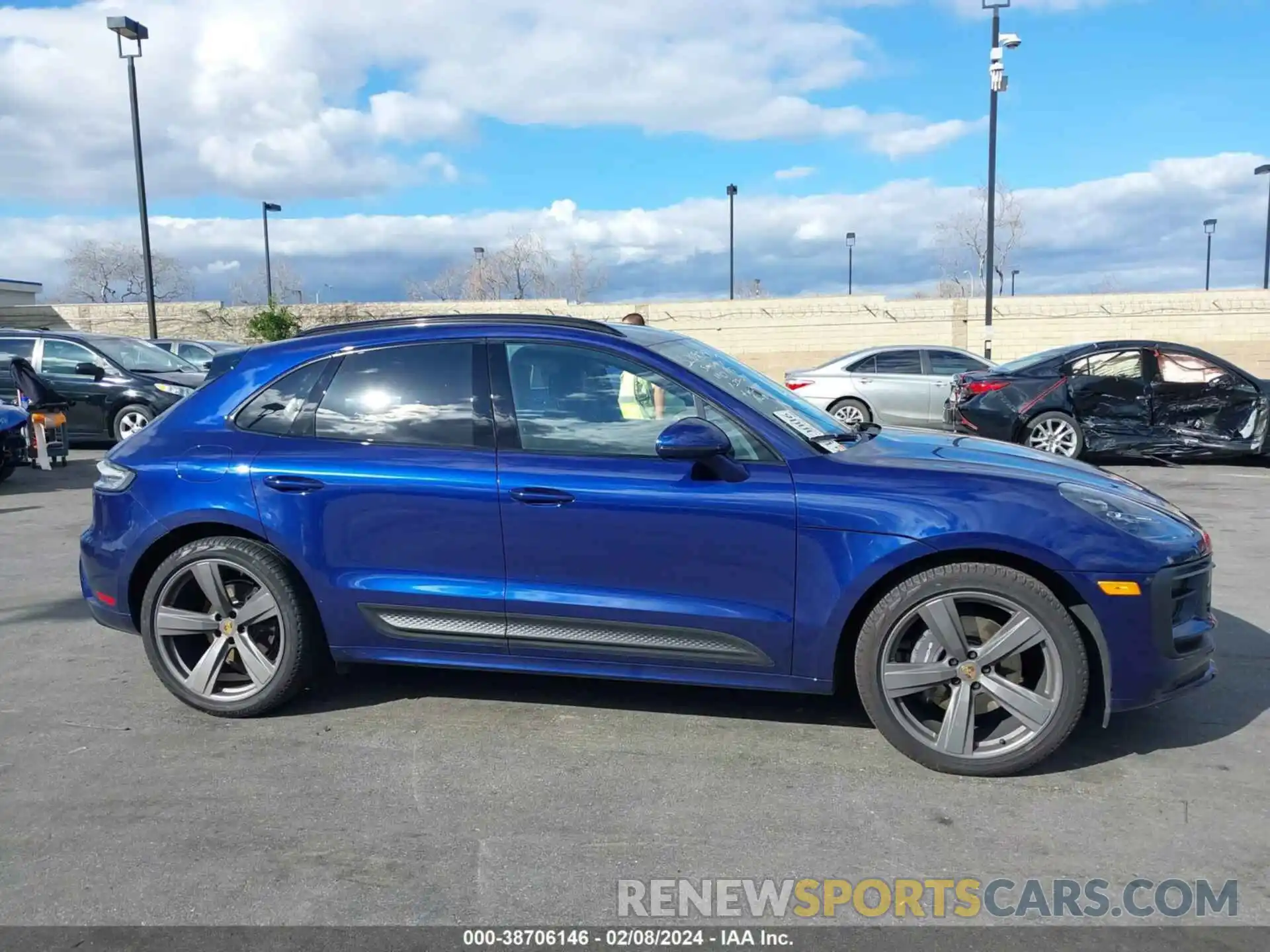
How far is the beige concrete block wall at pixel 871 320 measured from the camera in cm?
3138

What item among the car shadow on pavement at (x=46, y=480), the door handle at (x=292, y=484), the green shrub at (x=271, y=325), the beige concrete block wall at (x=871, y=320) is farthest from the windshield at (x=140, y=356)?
the beige concrete block wall at (x=871, y=320)

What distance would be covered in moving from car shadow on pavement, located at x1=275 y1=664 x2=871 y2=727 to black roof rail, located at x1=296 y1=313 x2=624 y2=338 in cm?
161

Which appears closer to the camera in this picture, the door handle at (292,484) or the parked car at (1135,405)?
the door handle at (292,484)

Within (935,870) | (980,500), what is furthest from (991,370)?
(935,870)

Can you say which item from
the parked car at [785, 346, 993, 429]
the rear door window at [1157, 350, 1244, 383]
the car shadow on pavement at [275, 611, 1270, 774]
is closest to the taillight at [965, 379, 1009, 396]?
the rear door window at [1157, 350, 1244, 383]

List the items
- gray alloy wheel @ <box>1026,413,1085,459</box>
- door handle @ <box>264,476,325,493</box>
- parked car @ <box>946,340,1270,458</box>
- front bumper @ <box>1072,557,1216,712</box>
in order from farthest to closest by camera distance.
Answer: gray alloy wheel @ <box>1026,413,1085,459</box>
parked car @ <box>946,340,1270,458</box>
door handle @ <box>264,476,325,493</box>
front bumper @ <box>1072,557,1216,712</box>

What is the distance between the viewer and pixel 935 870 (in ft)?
9.98

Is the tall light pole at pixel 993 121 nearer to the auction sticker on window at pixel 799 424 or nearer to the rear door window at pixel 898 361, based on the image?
the rear door window at pixel 898 361

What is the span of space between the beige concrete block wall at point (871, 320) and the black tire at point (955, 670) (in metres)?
27.3

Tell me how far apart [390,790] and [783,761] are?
1478 millimetres

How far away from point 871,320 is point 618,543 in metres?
31.3

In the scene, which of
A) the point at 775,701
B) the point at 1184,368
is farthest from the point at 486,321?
the point at 1184,368

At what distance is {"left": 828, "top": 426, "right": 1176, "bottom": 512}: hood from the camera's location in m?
3.80

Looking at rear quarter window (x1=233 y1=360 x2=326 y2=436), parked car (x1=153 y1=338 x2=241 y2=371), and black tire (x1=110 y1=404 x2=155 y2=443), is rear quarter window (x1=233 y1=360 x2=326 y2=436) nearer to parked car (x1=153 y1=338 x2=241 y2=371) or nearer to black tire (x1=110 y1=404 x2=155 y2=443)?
black tire (x1=110 y1=404 x2=155 y2=443)
